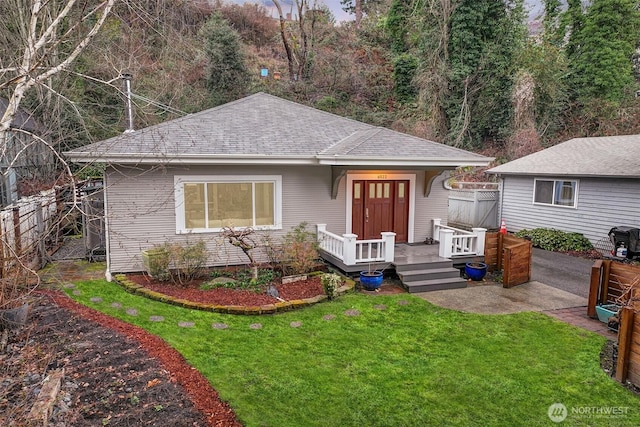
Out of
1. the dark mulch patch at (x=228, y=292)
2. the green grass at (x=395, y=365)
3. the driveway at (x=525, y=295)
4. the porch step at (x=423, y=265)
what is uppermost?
the porch step at (x=423, y=265)

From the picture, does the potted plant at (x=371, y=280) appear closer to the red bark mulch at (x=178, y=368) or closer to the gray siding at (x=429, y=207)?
the gray siding at (x=429, y=207)

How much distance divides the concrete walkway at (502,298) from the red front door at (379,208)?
268 cm

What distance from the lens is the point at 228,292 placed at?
816cm

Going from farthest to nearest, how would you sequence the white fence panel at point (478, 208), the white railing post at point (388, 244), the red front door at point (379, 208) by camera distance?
the white fence panel at point (478, 208) < the red front door at point (379, 208) < the white railing post at point (388, 244)

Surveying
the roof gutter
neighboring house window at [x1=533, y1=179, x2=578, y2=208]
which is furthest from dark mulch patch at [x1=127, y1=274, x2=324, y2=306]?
neighboring house window at [x1=533, y1=179, x2=578, y2=208]

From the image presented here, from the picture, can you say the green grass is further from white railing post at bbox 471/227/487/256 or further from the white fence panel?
the white fence panel

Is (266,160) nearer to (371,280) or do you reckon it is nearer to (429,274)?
(371,280)

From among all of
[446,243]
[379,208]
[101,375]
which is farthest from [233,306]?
[446,243]

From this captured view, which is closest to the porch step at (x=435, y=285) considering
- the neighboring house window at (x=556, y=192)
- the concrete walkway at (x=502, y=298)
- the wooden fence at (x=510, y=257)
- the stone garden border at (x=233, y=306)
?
the concrete walkway at (x=502, y=298)

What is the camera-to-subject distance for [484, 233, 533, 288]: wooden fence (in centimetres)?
874

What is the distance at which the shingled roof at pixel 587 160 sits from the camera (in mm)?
12281

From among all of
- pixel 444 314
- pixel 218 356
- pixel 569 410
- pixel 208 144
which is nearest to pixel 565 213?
pixel 444 314

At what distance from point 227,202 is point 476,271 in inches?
239

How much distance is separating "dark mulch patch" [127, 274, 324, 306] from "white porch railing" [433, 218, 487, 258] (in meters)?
3.12
